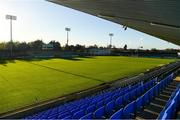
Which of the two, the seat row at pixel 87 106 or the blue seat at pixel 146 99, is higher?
the blue seat at pixel 146 99

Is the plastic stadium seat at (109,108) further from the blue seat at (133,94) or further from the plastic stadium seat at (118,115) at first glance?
the blue seat at (133,94)

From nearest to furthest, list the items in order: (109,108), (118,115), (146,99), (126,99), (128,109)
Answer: (118,115), (128,109), (109,108), (146,99), (126,99)

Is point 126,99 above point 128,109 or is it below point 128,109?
below

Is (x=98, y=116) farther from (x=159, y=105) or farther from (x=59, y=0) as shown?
(x=59, y=0)

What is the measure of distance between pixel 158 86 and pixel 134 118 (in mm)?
4677

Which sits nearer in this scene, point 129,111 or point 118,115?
point 118,115

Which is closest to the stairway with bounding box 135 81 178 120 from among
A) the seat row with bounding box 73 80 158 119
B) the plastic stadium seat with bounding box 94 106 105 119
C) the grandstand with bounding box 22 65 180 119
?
the grandstand with bounding box 22 65 180 119

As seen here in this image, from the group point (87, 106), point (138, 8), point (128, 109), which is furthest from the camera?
point (138, 8)

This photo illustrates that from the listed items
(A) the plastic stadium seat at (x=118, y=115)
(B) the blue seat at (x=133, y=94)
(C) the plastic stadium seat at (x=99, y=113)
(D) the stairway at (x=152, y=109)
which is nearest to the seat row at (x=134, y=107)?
(A) the plastic stadium seat at (x=118, y=115)

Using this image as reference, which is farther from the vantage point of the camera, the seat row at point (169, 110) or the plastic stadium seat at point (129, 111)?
the plastic stadium seat at point (129, 111)

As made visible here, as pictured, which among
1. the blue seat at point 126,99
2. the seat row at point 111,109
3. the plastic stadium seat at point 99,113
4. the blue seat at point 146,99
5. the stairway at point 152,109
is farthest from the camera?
the blue seat at point 126,99

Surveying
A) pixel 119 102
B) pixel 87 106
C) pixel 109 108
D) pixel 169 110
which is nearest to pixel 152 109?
pixel 119 102

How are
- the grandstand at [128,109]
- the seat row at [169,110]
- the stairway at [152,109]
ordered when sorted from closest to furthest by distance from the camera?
the seat row at [169,110]
the grandstand at [128,109]
the stairway at [152,109]

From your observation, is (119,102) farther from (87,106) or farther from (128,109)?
(128,109)
